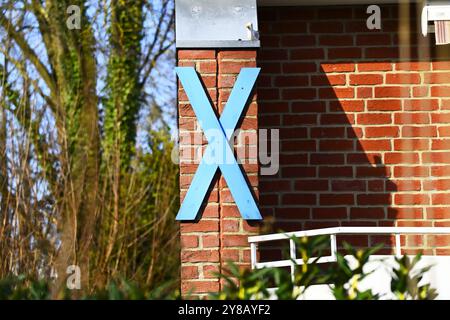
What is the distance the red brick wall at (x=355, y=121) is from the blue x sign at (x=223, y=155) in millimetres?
617

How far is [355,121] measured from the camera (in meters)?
7.09

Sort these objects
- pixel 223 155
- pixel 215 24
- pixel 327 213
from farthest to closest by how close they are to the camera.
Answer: pixel 327 213
pixel 215 24
pixel 223 155

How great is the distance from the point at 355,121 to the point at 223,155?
Result: 3.87ft

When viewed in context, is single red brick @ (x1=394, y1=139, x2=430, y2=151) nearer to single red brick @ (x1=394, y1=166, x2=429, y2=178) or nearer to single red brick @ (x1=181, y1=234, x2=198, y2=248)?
single red brick @ (x1=394, y1=166, x2=429, y2=178)

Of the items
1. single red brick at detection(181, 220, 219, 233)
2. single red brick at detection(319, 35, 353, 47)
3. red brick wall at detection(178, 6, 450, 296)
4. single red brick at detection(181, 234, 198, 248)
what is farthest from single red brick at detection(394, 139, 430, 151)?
single red brick at detection(181, 234, 198, 248)

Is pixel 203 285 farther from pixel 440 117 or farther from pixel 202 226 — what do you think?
pixel 440 117

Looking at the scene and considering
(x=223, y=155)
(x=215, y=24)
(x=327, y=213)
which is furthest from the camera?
(x=327, y=213)

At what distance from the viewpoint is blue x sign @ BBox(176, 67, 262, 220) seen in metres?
6.41

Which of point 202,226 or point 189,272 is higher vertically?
point 202,226

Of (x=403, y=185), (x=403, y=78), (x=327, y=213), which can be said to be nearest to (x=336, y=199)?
(x=327, y=213)

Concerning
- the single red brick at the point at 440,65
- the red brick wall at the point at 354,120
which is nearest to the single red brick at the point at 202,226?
the red brick wall at the point at 354,120

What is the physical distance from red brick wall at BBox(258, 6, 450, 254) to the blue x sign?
0.62m
